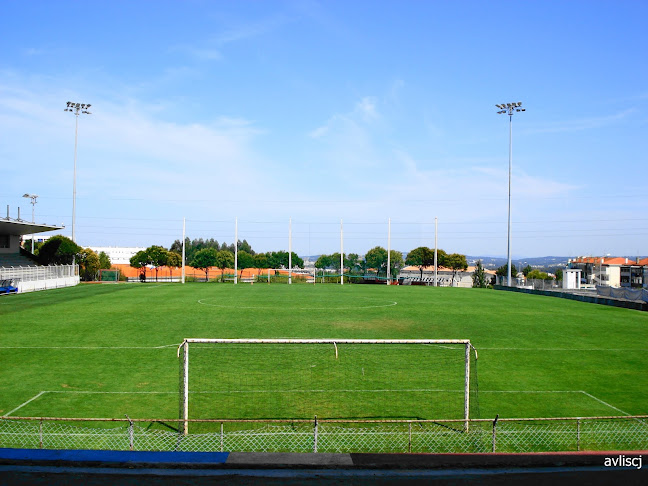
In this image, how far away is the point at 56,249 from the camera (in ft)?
162

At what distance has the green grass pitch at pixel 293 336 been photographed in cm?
1254

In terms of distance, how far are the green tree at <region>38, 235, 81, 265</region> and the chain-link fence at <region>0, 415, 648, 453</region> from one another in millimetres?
42228

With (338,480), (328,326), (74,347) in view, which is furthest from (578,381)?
(74,347)

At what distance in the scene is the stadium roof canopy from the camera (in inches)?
1656

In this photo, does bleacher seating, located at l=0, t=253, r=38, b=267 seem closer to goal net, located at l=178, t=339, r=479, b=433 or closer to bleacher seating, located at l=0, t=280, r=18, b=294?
bleacher seating, located at l=0, t=280, r=18, b=294

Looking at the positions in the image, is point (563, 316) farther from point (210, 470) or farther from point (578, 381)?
point (210, 470)

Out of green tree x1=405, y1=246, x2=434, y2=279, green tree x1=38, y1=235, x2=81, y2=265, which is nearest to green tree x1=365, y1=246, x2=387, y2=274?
green tree x1=405, y1=246, x2=434, y2=279

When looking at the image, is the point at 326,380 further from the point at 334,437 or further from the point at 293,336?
the point at 293,336

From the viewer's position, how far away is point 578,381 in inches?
576

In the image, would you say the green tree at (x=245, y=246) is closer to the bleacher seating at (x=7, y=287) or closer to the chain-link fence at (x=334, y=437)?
the bleacher seating at (x=7, y=287)

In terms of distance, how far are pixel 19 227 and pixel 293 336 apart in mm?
36087

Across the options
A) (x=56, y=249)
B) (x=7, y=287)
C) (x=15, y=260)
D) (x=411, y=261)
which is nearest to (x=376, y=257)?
(x=411, y=261)

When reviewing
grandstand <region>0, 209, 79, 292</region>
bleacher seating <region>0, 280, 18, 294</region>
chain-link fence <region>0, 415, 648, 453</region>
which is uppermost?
grandstand <region>0, 209, 79, 292</region>

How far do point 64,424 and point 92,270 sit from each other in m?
60.4
